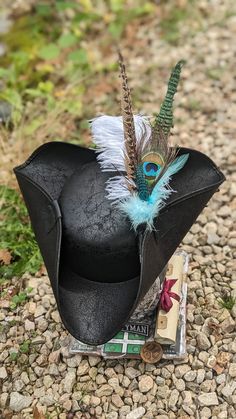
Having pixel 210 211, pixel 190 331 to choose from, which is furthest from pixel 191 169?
pixel 210 211

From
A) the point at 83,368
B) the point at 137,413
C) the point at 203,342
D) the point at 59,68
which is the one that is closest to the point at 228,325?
the point at 203,342

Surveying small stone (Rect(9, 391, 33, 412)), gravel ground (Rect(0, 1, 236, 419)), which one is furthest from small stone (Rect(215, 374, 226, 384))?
small stone (Rect(9, 391, 33, 412))

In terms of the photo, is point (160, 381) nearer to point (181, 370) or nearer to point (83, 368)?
point (181, 370)

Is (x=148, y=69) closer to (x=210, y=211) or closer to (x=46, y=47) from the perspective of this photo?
(x=46, y=47)

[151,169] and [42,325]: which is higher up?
[151,169]

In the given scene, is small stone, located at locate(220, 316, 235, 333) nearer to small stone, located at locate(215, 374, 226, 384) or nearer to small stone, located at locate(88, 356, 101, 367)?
small stone, located at locate(215, 374, 226, 384)

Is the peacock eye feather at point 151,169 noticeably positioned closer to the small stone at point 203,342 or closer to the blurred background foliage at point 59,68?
the small stone at point 203,342
